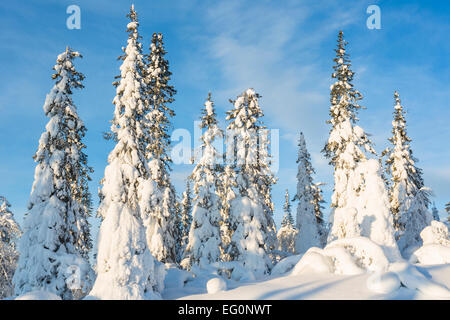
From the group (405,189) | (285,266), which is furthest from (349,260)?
(405,189)

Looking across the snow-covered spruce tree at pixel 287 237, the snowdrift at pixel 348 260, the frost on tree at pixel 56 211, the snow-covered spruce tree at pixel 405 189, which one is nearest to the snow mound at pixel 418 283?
the snowdrift at pixel 348 260

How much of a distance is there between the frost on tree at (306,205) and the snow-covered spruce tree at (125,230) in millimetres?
23797

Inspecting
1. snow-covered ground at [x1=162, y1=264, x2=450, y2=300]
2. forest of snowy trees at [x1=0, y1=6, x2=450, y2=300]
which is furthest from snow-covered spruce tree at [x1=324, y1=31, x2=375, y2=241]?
snow-covered ground at [x1=162, y1=264, x2=450, y2=300]

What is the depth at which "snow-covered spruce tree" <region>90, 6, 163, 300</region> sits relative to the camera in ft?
38.9

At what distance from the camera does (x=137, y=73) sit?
56.2 feet

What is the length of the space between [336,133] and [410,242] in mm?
11777

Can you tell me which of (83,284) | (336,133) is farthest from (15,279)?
(336,133)

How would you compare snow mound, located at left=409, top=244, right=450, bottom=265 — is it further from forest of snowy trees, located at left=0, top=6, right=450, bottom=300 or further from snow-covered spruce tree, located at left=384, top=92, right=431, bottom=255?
snow-covered spruce tree, located at left=384, top=92, right=431, bottom=255

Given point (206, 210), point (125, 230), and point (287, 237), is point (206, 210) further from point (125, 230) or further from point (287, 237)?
point (287, 237)

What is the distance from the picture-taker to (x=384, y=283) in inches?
402

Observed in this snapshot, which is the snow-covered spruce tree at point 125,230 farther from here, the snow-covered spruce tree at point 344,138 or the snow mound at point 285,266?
the snow-covered spruce tree at point 344,138

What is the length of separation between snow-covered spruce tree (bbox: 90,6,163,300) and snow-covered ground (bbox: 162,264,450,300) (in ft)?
4.74

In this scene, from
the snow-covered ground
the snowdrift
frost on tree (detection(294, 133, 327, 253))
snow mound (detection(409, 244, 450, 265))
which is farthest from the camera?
frost on tree (detection(294, 133, 327, 253))
